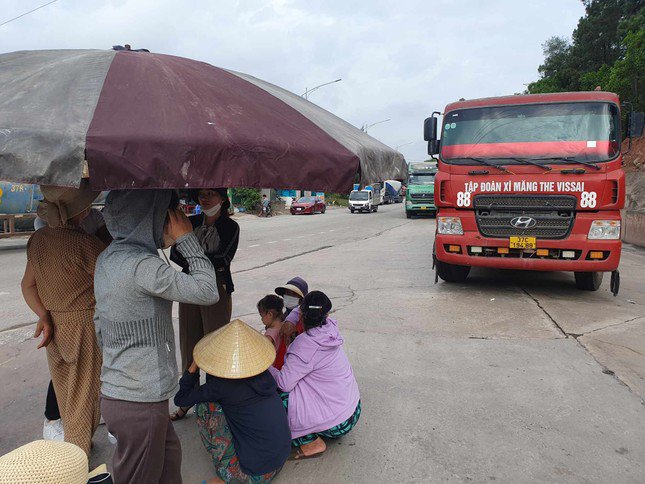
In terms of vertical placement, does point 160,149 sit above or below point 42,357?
above

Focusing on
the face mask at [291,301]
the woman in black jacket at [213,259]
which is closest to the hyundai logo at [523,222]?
the face mask at [291,301]

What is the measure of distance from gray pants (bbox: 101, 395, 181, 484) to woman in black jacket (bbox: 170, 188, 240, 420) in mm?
1180

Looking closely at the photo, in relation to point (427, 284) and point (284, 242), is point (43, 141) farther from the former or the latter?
point (284, 242)

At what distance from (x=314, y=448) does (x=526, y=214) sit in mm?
4788

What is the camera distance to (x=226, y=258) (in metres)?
3.47

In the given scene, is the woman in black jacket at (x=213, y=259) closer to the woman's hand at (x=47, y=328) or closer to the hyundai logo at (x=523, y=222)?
the woman's hand at (x=47, y=328)

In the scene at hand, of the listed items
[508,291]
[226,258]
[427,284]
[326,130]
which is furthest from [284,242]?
[326,130]

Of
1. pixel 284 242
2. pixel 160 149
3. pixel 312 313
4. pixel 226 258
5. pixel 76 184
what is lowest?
pixel 284 242

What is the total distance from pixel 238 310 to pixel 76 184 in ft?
16.3

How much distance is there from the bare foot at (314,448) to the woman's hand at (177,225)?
1568 mm

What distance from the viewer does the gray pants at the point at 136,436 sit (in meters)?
2.14

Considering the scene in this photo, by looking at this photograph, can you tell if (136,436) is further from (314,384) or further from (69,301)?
(314,384)

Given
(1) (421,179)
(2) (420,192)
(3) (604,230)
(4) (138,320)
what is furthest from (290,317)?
(1) (421,179)

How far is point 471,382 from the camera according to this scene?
4113 millimetres
